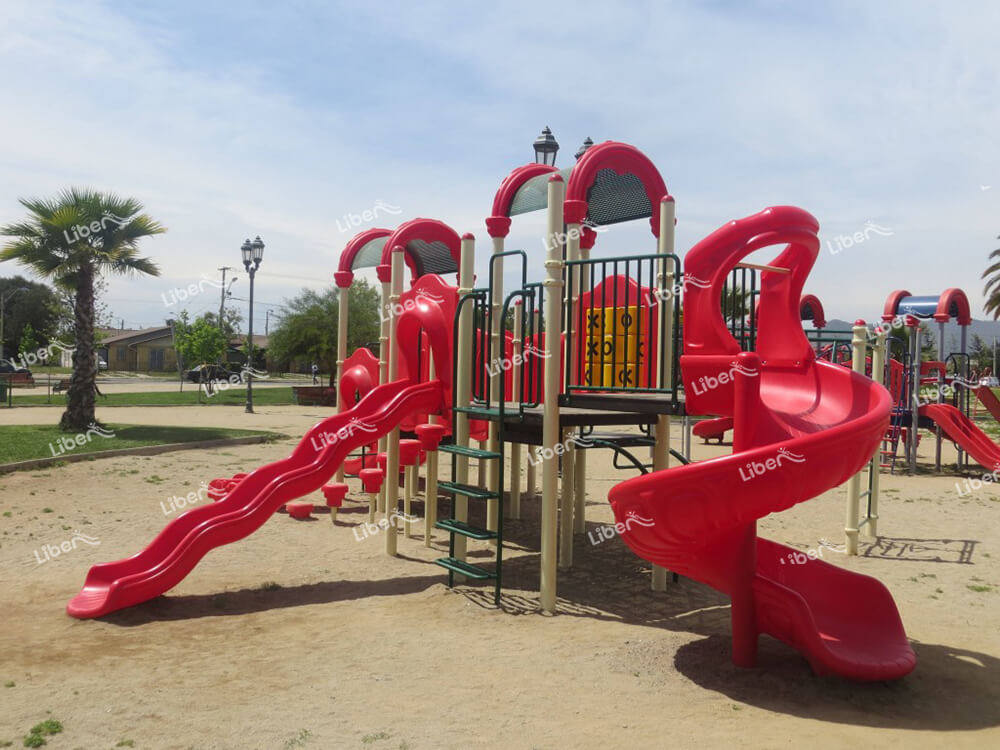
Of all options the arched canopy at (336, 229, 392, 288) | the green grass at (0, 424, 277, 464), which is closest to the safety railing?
the arched canopy at (336, 229, 392, 288)

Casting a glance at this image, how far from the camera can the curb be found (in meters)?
13.4

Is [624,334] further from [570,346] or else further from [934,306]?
[934,306]

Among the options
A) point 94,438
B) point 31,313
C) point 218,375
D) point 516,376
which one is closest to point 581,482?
point 516,376

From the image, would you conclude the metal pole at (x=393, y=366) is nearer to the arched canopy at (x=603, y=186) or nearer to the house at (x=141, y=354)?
the arched canopy at (x=603, y=186)

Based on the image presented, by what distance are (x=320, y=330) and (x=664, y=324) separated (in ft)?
111

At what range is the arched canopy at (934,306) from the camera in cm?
1652

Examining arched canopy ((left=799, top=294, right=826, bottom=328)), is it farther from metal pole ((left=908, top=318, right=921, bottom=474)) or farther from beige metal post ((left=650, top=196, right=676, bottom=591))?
beige metal post ((left=650, top=196, right=676, bottom=591))

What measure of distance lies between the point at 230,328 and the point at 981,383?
64389 mm

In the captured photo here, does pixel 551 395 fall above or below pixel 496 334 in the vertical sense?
below

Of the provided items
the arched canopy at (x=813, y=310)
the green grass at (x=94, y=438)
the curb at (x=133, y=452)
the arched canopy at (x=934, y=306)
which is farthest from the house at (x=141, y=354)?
the arched canopy at (x=934, y=306)

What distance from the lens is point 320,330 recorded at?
39.1m

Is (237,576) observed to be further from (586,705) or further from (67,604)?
(586,705)

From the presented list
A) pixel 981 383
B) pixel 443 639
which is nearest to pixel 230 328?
pixel 981 383

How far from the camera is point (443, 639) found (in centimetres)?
594
